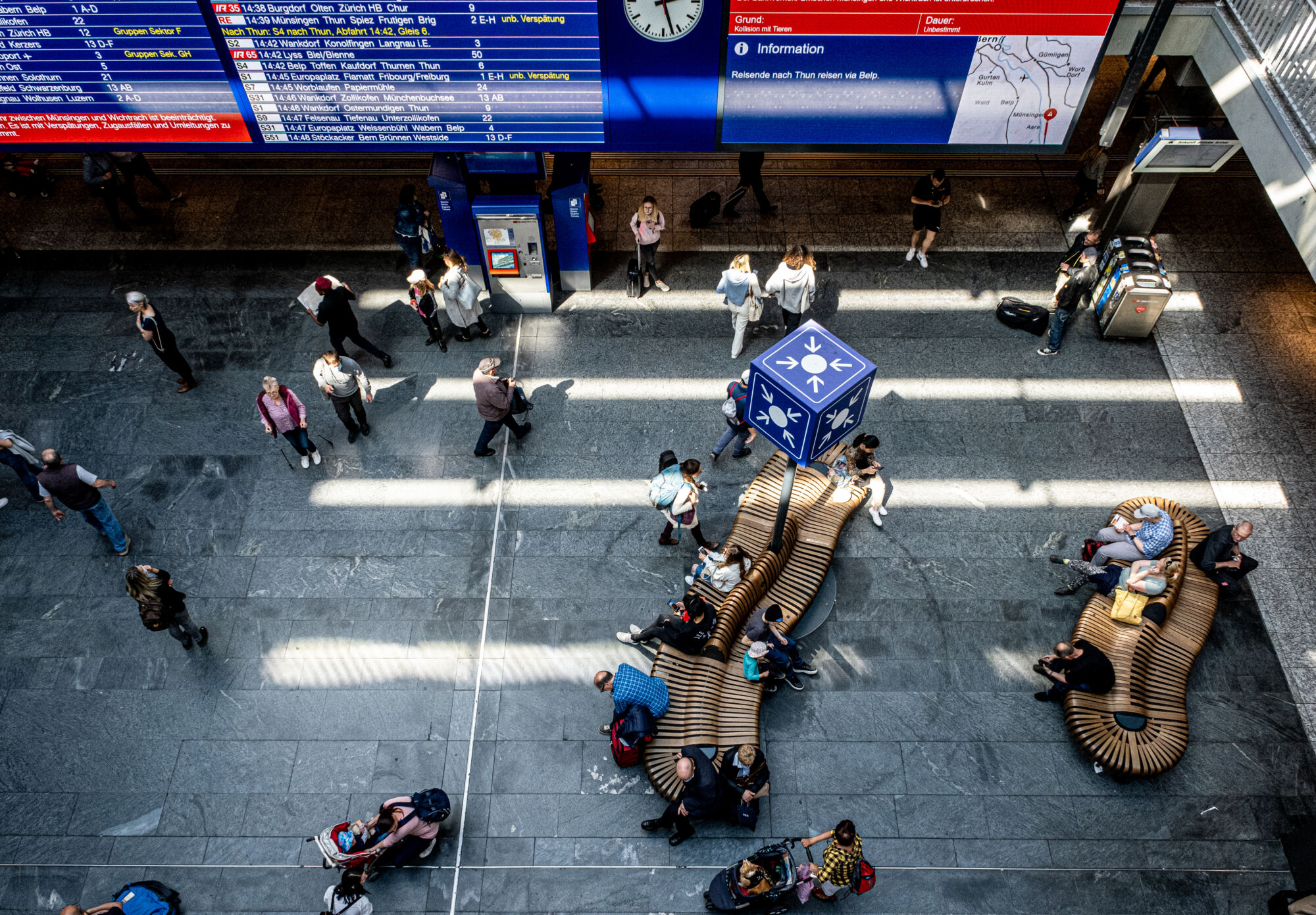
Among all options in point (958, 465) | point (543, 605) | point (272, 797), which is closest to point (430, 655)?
point (543, 605)

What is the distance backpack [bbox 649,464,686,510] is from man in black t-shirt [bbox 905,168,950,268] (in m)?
5.93

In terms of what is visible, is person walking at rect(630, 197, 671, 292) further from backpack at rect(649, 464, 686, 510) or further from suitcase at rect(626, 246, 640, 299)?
backpack at rect(649, 464, 686, 510)

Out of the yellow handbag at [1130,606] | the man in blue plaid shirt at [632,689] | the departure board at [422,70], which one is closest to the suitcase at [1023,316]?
the yellow handbag at [1130,606]

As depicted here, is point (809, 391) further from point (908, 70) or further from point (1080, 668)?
point (908, 70)

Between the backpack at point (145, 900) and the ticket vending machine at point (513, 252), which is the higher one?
the ticket vending machine at point (513, 252)

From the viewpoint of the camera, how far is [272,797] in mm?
8484

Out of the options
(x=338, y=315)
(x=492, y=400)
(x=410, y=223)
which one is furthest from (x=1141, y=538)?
(x=410, y=223)

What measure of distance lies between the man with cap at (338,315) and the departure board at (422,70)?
1745 millimetres

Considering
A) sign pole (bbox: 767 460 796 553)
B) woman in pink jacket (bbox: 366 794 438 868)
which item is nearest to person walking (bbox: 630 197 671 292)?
sign pole (bbox: 767 460 796 553)

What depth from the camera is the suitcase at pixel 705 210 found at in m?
13.4

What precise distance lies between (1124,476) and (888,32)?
5933 millimetres

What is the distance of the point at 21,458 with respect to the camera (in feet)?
32.0

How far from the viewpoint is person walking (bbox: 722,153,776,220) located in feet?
43.1

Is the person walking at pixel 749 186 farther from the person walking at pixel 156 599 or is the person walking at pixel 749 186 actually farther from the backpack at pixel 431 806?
the backpack at pixel 431 806
